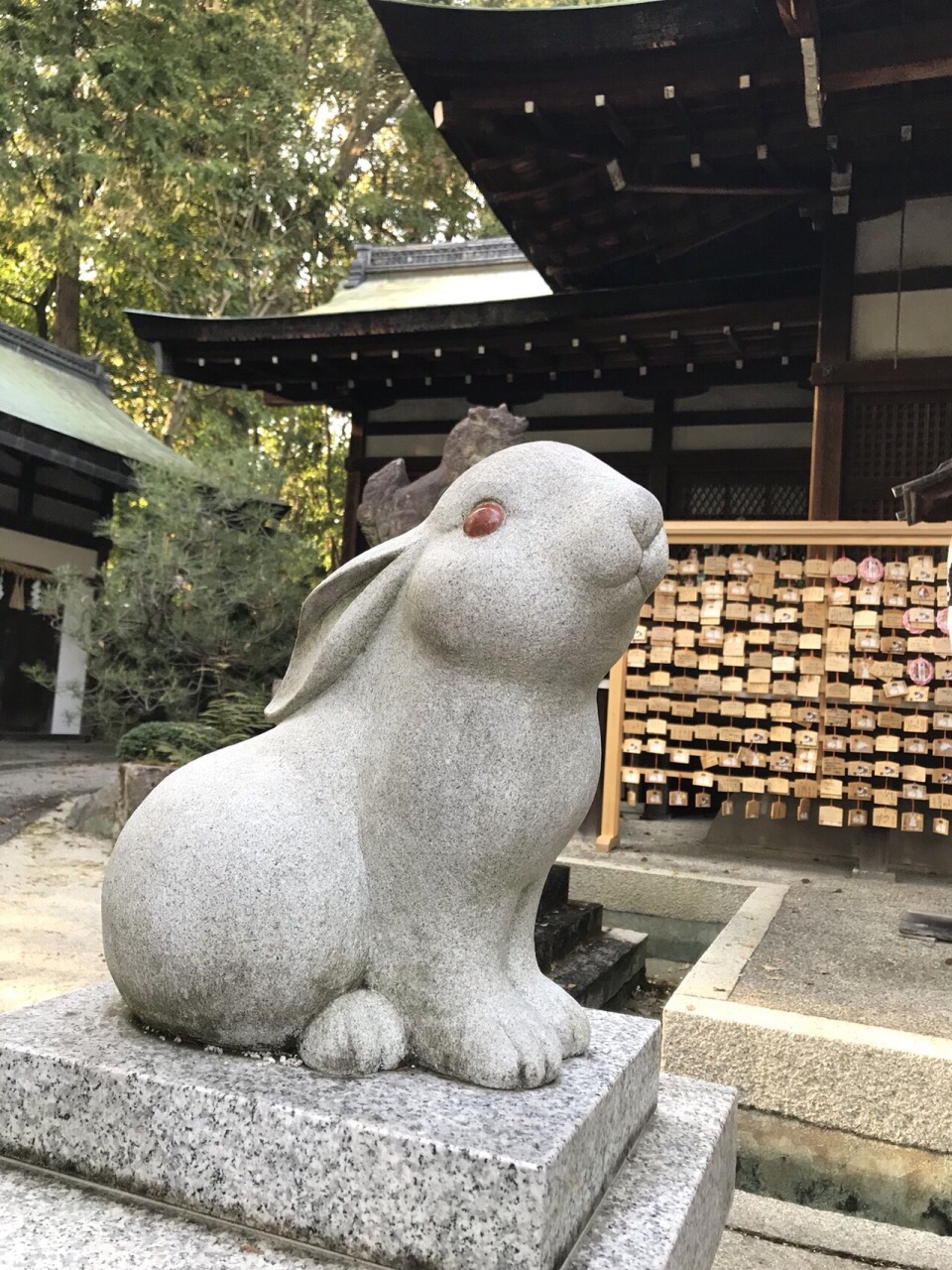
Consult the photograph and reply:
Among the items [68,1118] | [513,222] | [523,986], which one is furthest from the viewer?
[513,222]

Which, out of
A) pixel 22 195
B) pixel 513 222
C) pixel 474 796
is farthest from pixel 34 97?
pixel 474 796

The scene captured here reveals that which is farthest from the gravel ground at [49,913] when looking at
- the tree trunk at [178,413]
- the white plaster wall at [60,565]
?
the tree trunk at [178,413]

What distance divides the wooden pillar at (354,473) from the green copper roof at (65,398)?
7.96 feet

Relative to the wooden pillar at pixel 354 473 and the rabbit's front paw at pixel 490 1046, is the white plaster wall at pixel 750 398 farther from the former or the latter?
the rabbit's front paw at pixel 490 1046

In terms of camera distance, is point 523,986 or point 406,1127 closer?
point 406,1127

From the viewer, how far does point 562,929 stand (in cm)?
493

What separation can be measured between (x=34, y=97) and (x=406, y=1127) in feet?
46.7

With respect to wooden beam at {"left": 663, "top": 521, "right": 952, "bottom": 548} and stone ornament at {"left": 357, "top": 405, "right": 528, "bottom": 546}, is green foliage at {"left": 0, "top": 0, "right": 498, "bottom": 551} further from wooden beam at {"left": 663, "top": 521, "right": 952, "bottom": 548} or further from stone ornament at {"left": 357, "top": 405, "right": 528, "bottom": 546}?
wooden beam at {"left": 663, "top": 521, "right": 952, "bottom": 548}

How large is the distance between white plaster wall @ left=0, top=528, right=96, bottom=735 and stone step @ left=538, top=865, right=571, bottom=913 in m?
8.63

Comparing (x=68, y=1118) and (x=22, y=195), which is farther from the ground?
(x=22, y=195)

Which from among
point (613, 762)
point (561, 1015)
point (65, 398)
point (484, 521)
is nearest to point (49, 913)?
point (613, 762)

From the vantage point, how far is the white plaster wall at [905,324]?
711cm

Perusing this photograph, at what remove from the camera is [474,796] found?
196cm

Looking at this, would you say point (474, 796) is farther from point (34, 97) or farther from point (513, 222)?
point (34, 97)
